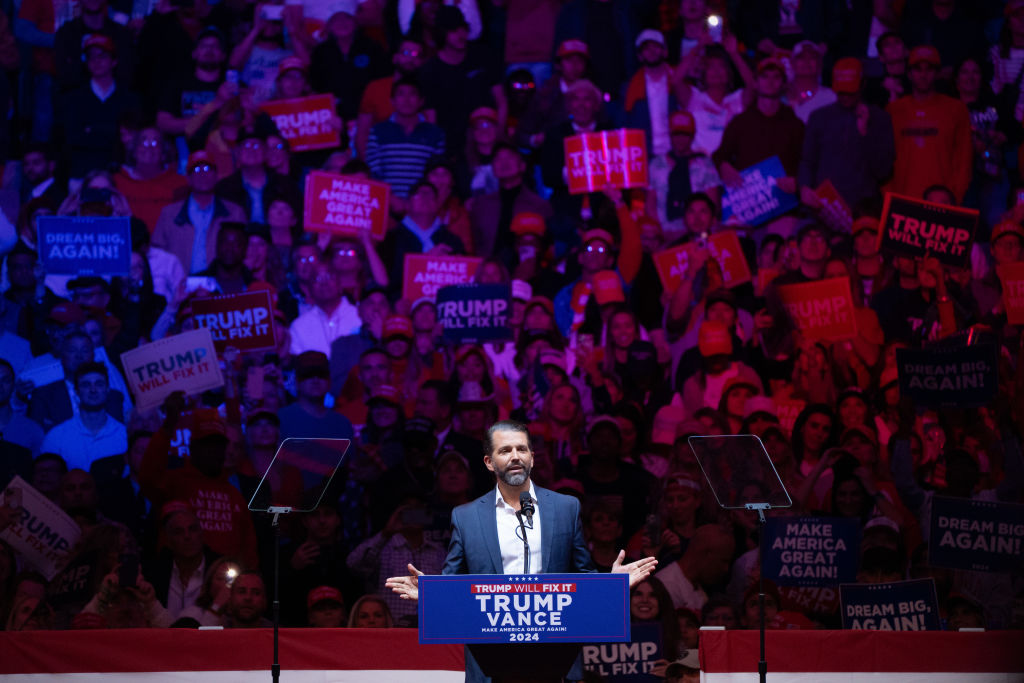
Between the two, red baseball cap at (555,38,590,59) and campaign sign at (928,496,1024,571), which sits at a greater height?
red baseball cap at (555,38,590,59)

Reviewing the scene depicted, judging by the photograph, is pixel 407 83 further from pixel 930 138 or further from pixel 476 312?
pixel 930 138

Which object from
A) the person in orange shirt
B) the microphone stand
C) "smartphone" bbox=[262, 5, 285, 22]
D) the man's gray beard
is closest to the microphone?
the microphone stand

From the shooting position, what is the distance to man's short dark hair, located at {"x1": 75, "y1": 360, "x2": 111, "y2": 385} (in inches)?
296

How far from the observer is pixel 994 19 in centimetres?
886

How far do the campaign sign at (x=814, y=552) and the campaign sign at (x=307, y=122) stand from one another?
4125 mm

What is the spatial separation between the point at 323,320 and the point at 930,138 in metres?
4.35

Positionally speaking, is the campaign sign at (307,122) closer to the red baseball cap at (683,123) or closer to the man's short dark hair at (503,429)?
the red baseball cap at (683,123)

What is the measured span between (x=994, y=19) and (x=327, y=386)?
216 inches

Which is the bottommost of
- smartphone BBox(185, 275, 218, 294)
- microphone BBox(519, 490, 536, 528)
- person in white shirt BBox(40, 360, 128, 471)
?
microphone BBox(519, 490, 536, 528)

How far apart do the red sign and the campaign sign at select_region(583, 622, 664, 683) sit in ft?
9.66

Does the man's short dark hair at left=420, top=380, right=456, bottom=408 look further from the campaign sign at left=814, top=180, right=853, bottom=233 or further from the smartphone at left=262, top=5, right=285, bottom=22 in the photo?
the smartphone at left=262, top=5, right=285, bottom=22

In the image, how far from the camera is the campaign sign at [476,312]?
7.86 meters

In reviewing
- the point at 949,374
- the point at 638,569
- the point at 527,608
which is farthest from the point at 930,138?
the point at 527,608

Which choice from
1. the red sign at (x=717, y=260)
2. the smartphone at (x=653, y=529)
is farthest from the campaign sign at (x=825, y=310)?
the smartphone at (x=653, y=529)
